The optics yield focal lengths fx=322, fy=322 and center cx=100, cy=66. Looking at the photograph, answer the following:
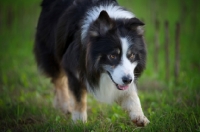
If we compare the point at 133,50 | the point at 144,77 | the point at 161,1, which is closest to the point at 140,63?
the point at 133,50

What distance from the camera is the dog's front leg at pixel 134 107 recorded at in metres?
4.22

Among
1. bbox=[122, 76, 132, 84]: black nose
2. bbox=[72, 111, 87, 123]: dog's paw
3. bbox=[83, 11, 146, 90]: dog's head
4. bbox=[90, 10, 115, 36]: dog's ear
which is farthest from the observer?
bbox=[72, 111, 87, 123]: dog's paw

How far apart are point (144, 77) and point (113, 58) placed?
434 cm

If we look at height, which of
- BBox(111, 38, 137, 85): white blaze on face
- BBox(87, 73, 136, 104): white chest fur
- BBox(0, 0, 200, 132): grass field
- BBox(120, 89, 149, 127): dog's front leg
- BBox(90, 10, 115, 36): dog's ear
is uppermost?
BBox(90, 10, 115, 36): dog's ear

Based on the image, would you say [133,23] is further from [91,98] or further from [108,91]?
[91,98]

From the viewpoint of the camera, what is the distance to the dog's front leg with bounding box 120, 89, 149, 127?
4223 mm

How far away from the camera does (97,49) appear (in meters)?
4.18

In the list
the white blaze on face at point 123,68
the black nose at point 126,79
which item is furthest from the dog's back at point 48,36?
the black nose at point 126,79

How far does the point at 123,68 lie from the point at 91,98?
2955 millimetres

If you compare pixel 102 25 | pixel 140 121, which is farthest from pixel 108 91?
pixel 102 25

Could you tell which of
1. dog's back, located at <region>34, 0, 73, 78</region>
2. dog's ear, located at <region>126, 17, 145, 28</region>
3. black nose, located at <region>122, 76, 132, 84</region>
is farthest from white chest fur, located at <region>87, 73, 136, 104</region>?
dog's back, located at <region>34, 0, 73, 78</region>

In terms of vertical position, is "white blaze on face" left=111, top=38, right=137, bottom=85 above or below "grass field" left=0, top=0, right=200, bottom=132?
above

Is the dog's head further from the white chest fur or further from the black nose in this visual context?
the white chest fur

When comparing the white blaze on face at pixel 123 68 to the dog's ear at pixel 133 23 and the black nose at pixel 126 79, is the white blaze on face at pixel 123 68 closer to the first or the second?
the black nose at pixel 126 79
